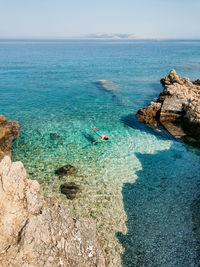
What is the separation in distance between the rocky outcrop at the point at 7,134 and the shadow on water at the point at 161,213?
1131 centimetres

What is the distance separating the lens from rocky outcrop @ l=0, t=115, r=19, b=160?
19422 millimetres

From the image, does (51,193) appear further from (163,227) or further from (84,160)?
(163,227)

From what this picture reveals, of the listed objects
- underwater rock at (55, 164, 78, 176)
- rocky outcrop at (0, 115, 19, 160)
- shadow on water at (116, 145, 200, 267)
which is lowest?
shadow on water at (116, 145, 200, 267)

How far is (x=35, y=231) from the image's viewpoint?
857 cm

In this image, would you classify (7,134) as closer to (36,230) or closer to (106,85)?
(36,230)

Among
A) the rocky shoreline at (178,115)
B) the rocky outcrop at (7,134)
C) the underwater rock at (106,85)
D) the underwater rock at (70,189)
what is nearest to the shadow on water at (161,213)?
the underwater rock at (70,189)

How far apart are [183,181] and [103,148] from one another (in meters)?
7.98

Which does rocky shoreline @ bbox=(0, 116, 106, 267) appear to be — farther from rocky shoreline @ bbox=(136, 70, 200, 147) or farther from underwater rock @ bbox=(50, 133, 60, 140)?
rocky shoreline @ bbox=(136, 70, 200, 147)

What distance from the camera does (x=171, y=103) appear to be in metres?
27.2

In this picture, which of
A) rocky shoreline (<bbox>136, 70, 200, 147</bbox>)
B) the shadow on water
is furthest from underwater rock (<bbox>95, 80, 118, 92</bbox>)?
the shadow on water

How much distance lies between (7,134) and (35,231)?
15543mm

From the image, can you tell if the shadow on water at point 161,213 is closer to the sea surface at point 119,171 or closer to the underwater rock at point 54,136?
the sea surface at point 119,171

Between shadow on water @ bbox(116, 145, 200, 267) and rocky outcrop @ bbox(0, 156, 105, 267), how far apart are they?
112 inches

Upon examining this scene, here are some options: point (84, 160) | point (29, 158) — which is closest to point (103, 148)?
point (84, 160)
